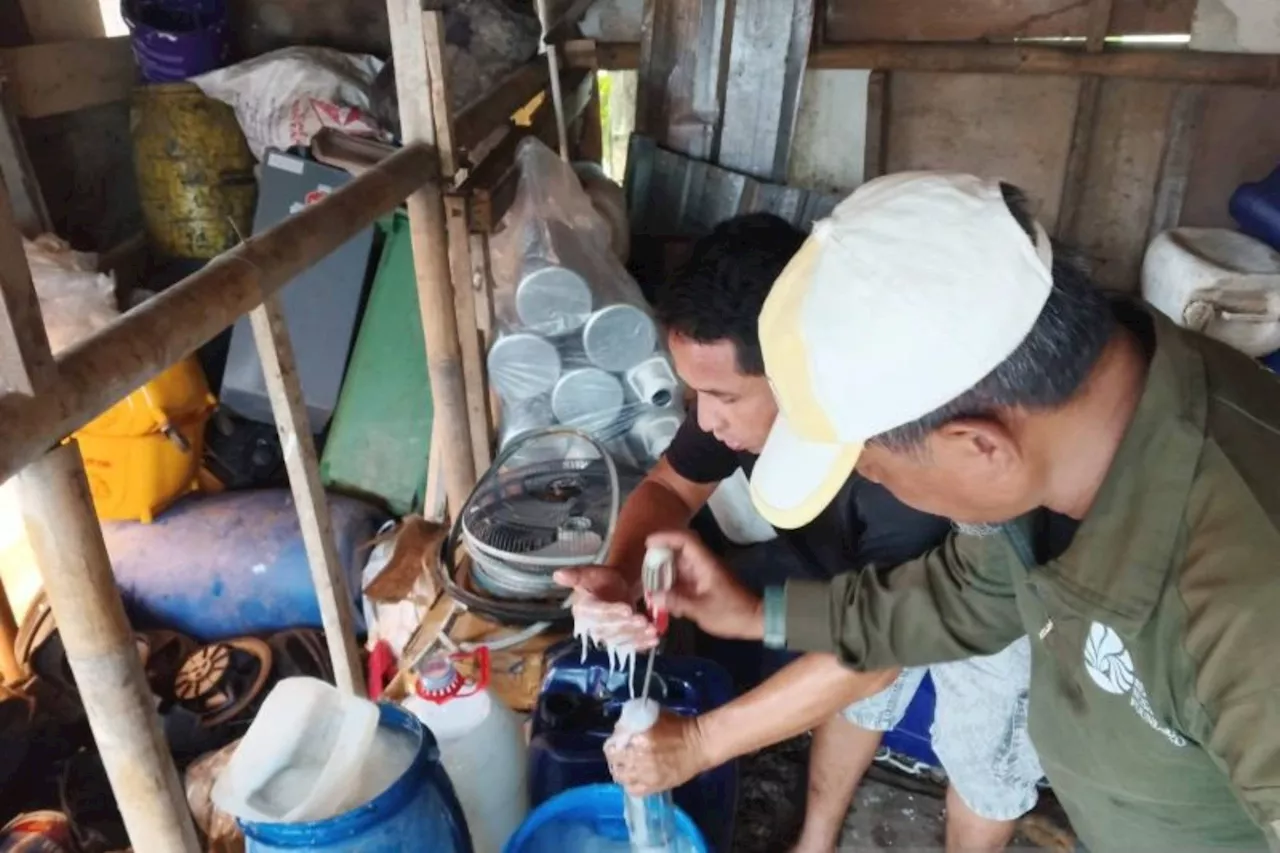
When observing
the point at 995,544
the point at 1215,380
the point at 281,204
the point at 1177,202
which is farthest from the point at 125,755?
the point at 1177,202

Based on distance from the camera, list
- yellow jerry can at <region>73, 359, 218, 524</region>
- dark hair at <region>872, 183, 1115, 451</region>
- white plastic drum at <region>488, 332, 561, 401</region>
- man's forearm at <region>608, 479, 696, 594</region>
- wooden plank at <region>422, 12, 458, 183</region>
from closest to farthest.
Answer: dark hair at <region>872, 183, 1115, 451</region> → man's forearm at <region>608, 479, 696, 594</region> → wooden plank at <region>422, 12, 458, 183</region> → white plastic drum at <region>488, 332, 561, 401</region> → yellow jerry can at <region>73, 359, 218, 524</region>

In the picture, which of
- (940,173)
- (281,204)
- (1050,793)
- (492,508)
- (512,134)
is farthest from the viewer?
(281,204)

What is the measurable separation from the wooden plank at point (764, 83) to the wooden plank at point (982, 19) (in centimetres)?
20

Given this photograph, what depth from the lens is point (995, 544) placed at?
4.45ft

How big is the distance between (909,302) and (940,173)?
0.63 ft

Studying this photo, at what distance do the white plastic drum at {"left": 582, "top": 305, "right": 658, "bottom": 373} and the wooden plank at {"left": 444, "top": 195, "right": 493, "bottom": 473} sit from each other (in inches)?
11.4

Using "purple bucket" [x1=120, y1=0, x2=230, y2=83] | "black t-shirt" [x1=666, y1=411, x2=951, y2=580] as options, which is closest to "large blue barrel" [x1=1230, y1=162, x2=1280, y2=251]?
"black t-shirt" [x1=666, y1=411, x2=951, y2=580]

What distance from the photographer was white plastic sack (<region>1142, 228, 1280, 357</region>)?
9.66 ft

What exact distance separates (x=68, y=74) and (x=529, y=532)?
250cm

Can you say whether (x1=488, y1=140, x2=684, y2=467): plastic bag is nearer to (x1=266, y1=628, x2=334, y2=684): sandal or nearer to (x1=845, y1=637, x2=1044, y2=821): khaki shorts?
(x1=266, y1=628, x2=334, y2=684): sandal

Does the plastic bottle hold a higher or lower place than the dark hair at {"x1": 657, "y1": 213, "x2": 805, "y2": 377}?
lower

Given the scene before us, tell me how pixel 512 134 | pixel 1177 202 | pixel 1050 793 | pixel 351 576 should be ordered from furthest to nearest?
1. pixel 1177 202
2. pixel 512 134
3. pixel 351 576
4. pixel 1050 793

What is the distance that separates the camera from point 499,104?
2.93 metres

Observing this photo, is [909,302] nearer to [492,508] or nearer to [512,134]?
[492,508]
